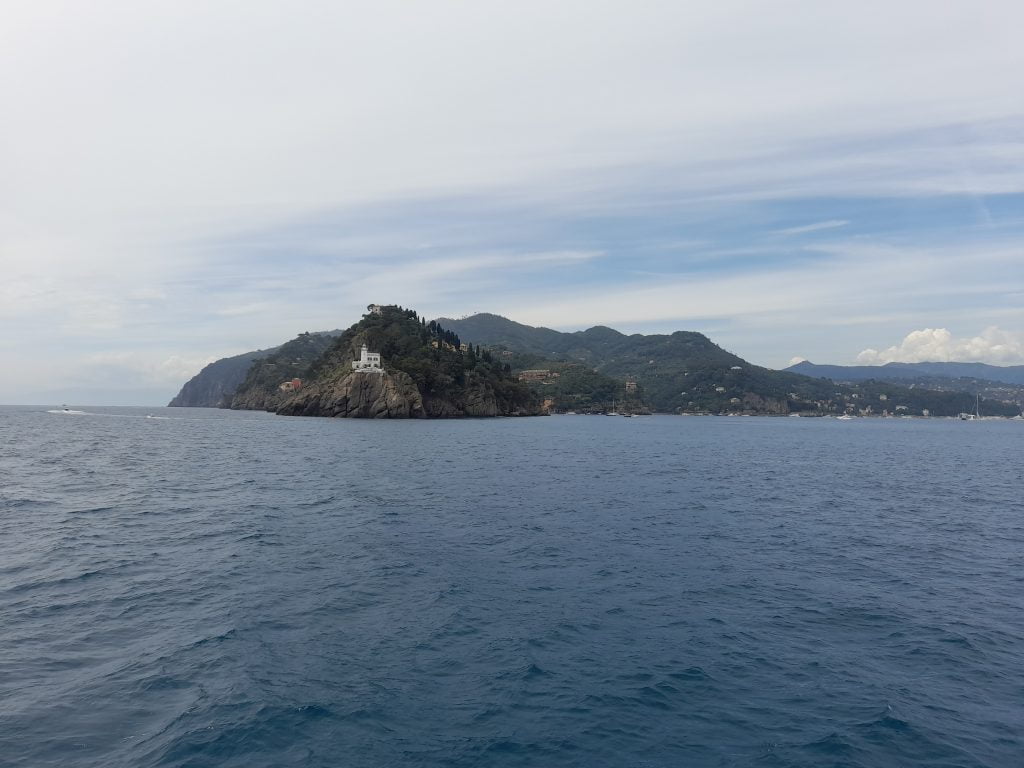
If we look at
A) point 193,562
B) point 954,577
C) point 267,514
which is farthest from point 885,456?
point 193,562

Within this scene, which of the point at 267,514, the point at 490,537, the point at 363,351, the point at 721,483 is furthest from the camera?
the point at 363,351

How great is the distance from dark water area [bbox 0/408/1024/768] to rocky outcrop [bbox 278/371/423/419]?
129300mm

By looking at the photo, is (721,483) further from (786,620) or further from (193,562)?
(193,562)

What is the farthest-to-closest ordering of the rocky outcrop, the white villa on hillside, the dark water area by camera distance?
1. the white villa on hillside
2. the rocky outcrop
3. the dark water area

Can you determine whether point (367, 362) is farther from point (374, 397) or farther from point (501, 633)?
point (501, 633)

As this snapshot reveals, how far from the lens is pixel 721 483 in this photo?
54.6 metres

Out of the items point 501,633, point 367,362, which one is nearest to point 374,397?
point 367,362

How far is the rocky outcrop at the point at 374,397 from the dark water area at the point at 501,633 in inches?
5091

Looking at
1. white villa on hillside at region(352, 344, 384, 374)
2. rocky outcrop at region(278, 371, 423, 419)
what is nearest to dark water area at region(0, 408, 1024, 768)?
rocky outcrop at region(278, 371, 423, 419)

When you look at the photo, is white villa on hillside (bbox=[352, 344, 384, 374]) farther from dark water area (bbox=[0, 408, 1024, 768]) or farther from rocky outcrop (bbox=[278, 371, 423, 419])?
dark water area (bbox=[0, 408, 1024, 768])

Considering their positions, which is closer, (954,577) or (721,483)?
(954,577)

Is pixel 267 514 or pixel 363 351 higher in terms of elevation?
pixel 363 351

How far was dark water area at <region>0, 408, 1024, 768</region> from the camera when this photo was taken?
41.8ft

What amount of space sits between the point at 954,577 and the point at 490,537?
20.5m
